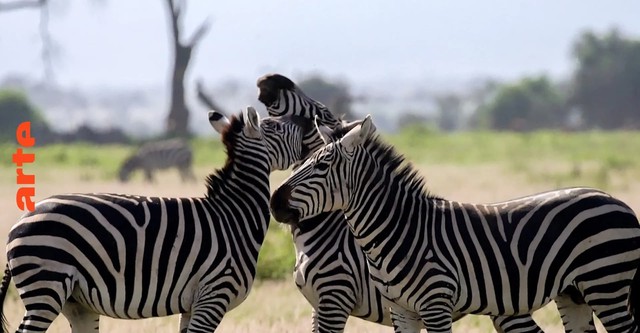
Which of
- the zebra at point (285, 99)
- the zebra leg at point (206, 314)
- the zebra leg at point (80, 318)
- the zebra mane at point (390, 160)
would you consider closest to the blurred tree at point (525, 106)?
the zebra at point (285, 99)

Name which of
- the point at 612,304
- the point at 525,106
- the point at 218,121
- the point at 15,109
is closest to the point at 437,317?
the point at 612,304

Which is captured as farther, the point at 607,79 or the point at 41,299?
the point at 607,79

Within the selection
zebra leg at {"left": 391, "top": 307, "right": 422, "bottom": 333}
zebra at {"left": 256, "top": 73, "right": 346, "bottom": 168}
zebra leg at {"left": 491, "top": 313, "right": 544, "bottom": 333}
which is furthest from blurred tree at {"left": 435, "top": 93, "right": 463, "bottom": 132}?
zebra leg at {"left": 391, "top": 307, "right": 422, "bottom": 333}

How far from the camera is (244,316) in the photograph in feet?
36.9

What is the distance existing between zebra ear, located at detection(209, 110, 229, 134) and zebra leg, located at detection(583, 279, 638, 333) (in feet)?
9.08

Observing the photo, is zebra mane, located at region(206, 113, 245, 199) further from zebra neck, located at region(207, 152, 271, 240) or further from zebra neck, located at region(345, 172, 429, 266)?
zebra neck, located at region(345, 172, 429, 266)

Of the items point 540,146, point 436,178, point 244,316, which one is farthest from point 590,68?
point 244,316

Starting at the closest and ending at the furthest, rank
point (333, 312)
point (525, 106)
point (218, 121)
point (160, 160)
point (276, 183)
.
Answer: point (333, 312) < point (218, 121) < point (276, 183) < point (160, 160) < point (525, 106)

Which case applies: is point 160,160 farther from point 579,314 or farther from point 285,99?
point 579,314

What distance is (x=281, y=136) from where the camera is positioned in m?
8.89

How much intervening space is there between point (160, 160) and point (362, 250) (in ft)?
95.0

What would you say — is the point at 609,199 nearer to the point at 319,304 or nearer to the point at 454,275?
the point at 454,275

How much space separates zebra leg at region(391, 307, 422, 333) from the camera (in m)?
7.76

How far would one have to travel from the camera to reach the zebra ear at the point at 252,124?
27.6ft
